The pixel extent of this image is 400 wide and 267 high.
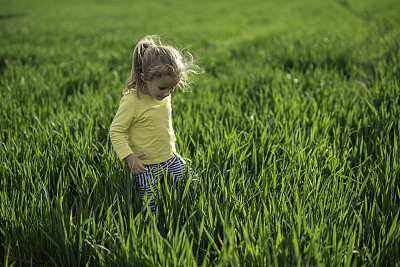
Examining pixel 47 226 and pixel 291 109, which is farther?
pixel 291 109

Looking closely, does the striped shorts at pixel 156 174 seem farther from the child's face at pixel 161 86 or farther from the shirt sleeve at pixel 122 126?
A: the child's face at pixel 161 86

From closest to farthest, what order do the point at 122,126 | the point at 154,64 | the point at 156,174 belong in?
the point at 154,64
the point at 122,126
the point at 156,174

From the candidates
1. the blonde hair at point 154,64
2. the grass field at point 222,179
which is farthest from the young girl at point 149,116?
the grass field at point 222,179

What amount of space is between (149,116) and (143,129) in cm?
9

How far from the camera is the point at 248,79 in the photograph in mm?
3721

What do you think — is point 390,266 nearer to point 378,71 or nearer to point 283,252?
point 283,252

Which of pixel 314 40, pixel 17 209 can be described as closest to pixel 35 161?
pixel 17 209

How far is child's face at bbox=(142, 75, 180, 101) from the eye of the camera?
4.84 ft

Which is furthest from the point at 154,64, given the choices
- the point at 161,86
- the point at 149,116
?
the point at 149,116

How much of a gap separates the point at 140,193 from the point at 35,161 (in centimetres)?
72

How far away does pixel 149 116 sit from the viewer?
5.23ft

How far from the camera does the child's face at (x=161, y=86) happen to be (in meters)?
1.48

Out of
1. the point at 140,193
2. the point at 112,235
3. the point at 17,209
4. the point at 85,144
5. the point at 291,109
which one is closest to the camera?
the point at 112,235

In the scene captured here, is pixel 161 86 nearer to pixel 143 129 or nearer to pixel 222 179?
pixel 143 129
